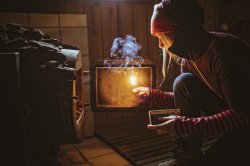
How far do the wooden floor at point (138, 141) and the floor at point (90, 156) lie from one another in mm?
92

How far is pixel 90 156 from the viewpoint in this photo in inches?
146

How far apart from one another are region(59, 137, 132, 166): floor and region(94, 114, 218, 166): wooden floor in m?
0.09

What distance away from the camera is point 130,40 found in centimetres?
514

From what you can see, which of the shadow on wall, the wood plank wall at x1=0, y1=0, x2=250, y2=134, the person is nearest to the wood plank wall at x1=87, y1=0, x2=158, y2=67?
the wood plank wall at x1=0, y1=0, x2=250, y2=134

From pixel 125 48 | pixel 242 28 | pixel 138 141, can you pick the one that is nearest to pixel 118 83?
pixel 138 141

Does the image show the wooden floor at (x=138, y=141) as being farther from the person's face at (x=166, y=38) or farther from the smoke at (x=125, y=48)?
the person's face at (x=166, y=38)

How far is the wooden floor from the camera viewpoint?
3.50 meters

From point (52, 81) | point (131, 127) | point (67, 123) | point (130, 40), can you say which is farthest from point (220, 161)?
point (130, 40)

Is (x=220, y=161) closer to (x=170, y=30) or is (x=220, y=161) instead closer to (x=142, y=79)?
(x=170, y=30)

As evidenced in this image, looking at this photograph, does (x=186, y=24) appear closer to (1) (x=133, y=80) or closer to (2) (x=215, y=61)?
(2) (x=215, y=61)

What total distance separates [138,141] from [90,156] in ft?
2.49

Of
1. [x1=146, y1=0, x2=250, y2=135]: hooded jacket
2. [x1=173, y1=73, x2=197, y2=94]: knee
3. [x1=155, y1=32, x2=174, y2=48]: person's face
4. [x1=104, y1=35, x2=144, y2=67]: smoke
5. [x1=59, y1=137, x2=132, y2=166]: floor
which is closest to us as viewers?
[x1=146, y1=0, x2=250, y2=135]: hooded jacket

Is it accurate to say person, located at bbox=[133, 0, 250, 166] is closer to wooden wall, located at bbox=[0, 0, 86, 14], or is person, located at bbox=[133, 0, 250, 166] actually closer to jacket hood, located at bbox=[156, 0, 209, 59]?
jacket hood, located at bbox=[156, 0, 209, 59]

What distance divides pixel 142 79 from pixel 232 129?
1616mm
